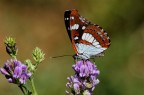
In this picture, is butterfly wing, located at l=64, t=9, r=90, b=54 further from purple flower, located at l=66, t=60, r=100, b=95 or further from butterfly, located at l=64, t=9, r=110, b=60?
purple flower, located at l=66, t=60, r=100, b=95

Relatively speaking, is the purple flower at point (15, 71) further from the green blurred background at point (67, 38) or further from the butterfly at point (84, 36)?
the green blurred background at point (67, 38)

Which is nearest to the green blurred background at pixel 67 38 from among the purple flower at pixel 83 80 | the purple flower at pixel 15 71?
the purple flower at pixel 83 80

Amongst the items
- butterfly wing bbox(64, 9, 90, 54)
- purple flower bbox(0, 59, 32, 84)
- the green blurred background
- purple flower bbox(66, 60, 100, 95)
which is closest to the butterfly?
butterfly wing bbox(64, 9, 90, 54)

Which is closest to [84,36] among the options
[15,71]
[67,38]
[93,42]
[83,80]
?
[93,42]

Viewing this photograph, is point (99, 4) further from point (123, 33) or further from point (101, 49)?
point (101, 49)

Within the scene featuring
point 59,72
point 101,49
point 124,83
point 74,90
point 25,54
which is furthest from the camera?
point 25,54

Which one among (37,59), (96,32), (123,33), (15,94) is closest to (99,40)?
(96,32)
